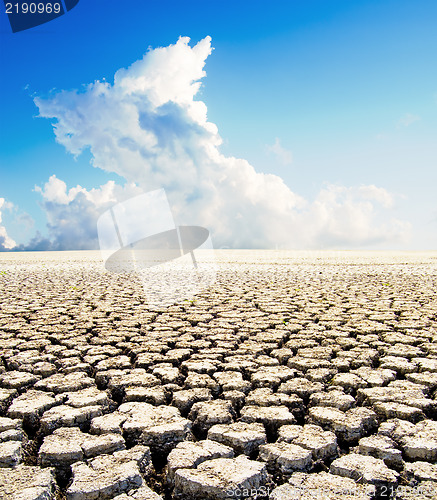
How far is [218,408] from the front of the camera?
2.03 meters

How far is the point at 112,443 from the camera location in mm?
1699

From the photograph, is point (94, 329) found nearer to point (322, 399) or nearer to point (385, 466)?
point (322, 399)

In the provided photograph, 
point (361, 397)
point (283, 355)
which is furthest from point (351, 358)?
point (361, 397)

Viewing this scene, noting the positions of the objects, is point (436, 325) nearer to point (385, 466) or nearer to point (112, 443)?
point (385, 466)

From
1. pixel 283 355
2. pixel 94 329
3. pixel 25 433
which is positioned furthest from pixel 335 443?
pixel 94 329

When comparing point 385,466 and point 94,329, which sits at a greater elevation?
point 94,329

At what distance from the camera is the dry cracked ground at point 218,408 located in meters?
1.47

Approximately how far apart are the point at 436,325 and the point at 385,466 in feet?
9.08

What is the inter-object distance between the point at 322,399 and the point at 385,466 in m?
0.60

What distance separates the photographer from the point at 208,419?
193cm

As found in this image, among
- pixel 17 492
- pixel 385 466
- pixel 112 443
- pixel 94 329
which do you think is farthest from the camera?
pixel 94 329

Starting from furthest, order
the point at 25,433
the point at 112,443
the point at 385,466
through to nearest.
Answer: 1. the point at 25,433
2. the point at 112,443
3. the point at 385,466

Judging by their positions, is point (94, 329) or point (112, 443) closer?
point (112, 443)

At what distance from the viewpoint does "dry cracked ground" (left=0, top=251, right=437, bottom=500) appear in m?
1.47
